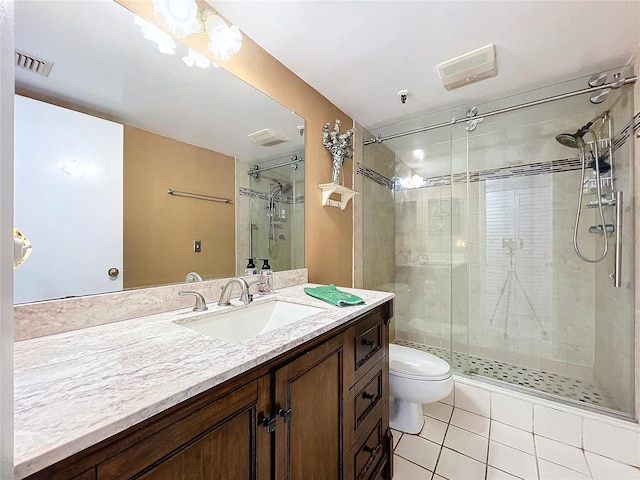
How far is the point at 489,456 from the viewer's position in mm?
1424

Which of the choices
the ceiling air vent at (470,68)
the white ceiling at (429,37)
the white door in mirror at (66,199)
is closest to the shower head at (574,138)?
the white ceiling at (429,37)

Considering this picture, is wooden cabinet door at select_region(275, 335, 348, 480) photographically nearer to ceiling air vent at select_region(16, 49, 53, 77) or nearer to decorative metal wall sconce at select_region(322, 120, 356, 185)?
ceiling air vent at select_region(16, 49, 53, 77)

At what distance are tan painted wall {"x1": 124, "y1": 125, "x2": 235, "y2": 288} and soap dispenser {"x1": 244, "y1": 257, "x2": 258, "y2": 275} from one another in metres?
0.08

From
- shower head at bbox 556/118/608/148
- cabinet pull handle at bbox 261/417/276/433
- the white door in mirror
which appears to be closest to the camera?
cabinet pull handle at bbox 261/417/276/433

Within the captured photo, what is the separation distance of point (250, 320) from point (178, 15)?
1.31m

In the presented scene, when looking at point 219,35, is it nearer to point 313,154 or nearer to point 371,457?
point 313,154

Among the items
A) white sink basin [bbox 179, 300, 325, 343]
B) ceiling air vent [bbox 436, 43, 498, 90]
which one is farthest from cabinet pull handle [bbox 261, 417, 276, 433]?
ceiling air vent [bbox 436, 43, 498, 90]

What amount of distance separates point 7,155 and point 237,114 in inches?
47.8

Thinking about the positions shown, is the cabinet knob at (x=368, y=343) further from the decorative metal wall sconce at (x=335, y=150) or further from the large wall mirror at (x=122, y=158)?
the decorative metal wall sconce at (x=335, y=150)

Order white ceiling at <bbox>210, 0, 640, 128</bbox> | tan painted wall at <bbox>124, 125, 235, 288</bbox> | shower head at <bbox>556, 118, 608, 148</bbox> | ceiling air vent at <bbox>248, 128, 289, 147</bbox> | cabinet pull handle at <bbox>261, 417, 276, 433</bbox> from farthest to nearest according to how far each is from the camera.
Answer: shower head at <bbox>556, 118, 608, 148</bbox> → ceiling air vent at <bbox>248, 128, 289, 147</bbox> → white ceiling at <bbox>210, 0, 640, 128</bbox> → tan painted wall at <bbox>124, 125, 235, 288</bbox> → cabinet pull handle at <bbox>261, 417, 276, 433</bbox>

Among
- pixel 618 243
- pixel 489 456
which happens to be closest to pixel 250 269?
pixel 489 456

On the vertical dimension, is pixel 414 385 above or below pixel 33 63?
below

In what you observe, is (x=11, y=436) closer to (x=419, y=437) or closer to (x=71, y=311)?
(x=71, y=311)

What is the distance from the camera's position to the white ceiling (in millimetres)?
1195
